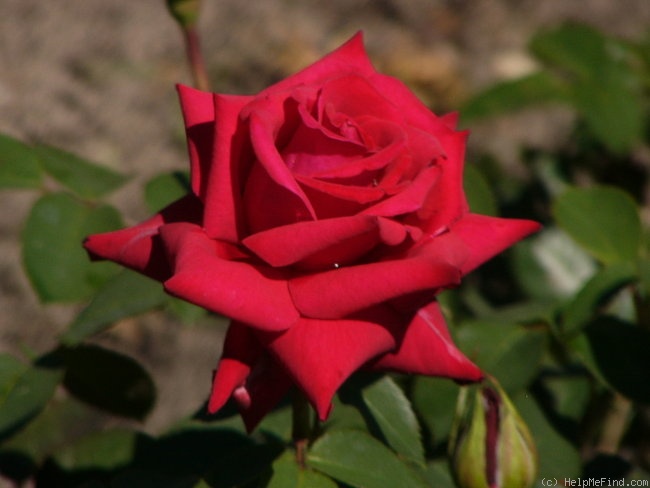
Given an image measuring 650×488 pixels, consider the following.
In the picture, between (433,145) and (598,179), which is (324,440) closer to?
(433,145)

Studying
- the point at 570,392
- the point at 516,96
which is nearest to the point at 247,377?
the point at 570,392

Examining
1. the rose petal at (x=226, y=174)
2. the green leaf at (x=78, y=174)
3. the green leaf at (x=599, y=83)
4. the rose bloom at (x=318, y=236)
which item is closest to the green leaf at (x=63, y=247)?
the green leaf at (x=78, y=174)

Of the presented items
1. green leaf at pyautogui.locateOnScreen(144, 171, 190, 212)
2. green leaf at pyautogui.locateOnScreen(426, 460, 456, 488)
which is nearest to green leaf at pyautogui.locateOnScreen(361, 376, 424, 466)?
green leaf at pyautogui.locateOnScreen(426, 460, 456, 488)

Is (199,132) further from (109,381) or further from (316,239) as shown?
(109,381)

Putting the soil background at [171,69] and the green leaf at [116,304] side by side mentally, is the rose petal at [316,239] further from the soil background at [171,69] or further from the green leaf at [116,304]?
→ the soil background at [171,69]

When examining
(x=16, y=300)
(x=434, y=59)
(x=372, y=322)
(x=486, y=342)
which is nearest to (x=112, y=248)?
(x=372, y=322)

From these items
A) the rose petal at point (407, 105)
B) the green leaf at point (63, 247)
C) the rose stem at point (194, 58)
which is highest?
the rose petal at point (407, 105)
